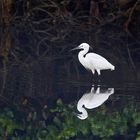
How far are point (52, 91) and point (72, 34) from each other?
360cm

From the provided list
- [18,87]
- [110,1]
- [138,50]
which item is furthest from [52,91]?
[110,1]

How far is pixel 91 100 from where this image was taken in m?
6.25

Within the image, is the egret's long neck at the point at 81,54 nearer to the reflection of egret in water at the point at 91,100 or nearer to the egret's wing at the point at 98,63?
the egret's wing at the point at 98,63

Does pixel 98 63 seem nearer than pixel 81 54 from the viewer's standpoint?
Yes

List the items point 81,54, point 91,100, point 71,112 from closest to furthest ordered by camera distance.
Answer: point 71,112, point 91,100, point 81,54

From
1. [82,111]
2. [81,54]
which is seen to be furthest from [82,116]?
[81,54]

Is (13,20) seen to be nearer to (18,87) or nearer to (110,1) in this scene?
(110,1)

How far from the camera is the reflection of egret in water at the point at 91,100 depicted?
5891 millimetres

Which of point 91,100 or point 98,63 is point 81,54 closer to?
point 98,63

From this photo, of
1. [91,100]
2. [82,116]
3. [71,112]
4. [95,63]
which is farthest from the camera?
[95,63]

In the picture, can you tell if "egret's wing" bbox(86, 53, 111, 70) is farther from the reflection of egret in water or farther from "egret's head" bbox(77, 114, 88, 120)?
"egret's head" bbox(77, 114, 88, 120)

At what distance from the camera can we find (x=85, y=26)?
10062 mm

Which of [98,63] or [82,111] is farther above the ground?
[98,63]

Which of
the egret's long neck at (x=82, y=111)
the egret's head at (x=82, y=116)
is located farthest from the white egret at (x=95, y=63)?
the egret's head at (x=82, y=116)
